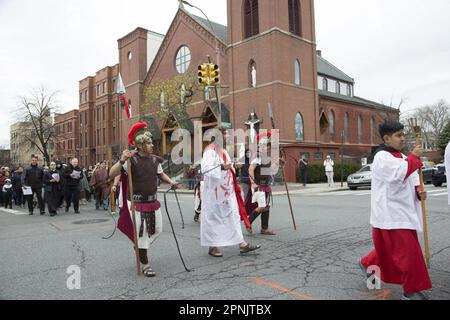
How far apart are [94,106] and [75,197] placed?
1909 inches

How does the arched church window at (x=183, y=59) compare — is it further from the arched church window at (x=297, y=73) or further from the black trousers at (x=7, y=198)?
the black trousers at (x=7, y=198)

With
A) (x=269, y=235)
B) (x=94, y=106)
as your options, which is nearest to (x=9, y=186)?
(x=269, y=235)

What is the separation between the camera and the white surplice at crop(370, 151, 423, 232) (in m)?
3.69

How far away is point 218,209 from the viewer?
228 inches

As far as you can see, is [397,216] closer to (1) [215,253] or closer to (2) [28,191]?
(1) [215,253]

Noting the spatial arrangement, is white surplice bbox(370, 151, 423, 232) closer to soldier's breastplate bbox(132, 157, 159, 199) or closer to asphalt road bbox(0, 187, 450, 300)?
asphalt road bbox(0, 187, 450, 300)

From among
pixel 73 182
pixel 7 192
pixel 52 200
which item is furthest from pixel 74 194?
pixel 7 192

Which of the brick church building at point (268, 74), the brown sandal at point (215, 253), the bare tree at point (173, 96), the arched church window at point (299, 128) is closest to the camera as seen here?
the brown sandal at point (215, 253)

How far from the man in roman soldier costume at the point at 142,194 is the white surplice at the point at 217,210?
924 millimetres

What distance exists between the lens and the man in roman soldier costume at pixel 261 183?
739 cm

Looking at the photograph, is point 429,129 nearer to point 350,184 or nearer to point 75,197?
point 350,184

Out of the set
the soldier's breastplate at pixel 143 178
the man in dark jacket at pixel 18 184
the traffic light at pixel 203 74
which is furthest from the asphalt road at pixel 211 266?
the man in dark jacket at pixel 18 184

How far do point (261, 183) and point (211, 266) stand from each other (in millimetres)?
2708

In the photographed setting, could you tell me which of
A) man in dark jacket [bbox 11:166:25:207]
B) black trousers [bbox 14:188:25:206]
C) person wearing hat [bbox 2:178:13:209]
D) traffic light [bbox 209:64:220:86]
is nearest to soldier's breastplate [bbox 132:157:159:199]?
traffic light [bbox 209:64:220:86]
